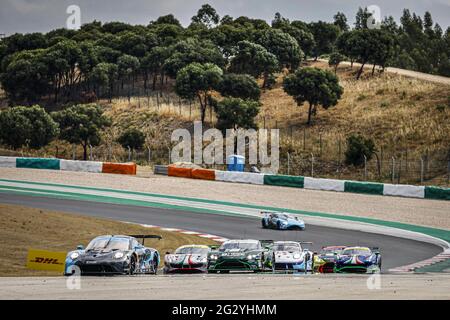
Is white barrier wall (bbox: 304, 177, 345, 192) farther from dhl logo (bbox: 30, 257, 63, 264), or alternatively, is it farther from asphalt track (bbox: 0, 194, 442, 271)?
dhl logo (bbox: 30, 257, 63, 264)

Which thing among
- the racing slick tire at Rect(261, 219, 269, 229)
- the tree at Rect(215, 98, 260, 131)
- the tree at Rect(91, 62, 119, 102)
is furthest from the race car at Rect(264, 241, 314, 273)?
the tree at Rect(91, 62, 119, 102)

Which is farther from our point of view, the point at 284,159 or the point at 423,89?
the point at 423,89

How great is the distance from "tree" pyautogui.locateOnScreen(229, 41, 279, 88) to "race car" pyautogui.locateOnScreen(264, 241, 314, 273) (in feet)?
268

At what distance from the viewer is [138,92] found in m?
113

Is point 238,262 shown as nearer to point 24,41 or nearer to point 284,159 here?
point 284,159

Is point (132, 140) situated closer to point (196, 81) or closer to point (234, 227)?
point (196, 81)

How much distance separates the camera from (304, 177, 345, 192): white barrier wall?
54.6m

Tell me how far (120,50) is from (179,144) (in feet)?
136

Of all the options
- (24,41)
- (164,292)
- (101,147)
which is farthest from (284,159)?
(24,41)

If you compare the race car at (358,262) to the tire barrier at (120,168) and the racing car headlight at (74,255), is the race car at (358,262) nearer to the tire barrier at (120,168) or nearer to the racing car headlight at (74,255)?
the racing car headlight at (74,255)

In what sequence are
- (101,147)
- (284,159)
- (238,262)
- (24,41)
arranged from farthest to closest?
(24,41), (101,147), (284,159), (238,262)

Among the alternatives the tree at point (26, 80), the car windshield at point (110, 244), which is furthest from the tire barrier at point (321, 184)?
the tree at point (26, 80)

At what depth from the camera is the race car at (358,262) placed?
1025 inches
